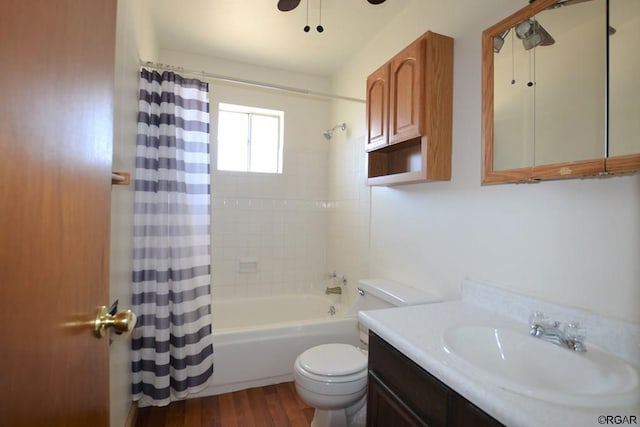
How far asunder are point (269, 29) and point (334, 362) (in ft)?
7.84

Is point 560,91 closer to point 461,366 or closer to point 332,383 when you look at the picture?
point 461,366

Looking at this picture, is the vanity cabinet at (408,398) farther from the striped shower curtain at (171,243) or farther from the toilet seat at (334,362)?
the striped shower curtain at (171,243)

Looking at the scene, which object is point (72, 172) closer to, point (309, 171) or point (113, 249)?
point (113, 249)

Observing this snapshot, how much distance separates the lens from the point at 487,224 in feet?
4.78

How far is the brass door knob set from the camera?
2.31 ft

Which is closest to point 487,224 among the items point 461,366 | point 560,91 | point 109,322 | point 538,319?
point 538,319

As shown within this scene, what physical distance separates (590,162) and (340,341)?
6.16ft

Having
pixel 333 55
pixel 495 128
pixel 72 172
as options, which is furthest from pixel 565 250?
pixel 333 55

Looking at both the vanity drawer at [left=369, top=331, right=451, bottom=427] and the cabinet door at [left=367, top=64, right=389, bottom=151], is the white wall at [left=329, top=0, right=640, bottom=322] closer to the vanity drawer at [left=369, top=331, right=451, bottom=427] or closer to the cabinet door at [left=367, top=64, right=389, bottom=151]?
the cabinet door at [left=367, top=64, right=389, bottom=151]

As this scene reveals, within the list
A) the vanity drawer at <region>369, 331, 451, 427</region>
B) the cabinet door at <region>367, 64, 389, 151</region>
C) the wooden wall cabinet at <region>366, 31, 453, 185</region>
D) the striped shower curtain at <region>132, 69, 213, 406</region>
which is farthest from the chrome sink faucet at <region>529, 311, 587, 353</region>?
the striped shower curtain at <region>132, 69, 213, 406</region>

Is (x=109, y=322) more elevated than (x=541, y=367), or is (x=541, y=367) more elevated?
(x=109, y=322)

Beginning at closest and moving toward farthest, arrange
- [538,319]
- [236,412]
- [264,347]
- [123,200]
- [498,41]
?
[538,319] < [498,41] < [123,200] < [236,412] < [264,347]

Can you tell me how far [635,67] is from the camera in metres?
0.88

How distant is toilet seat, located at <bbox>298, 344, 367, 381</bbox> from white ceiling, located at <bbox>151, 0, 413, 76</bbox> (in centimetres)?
222
